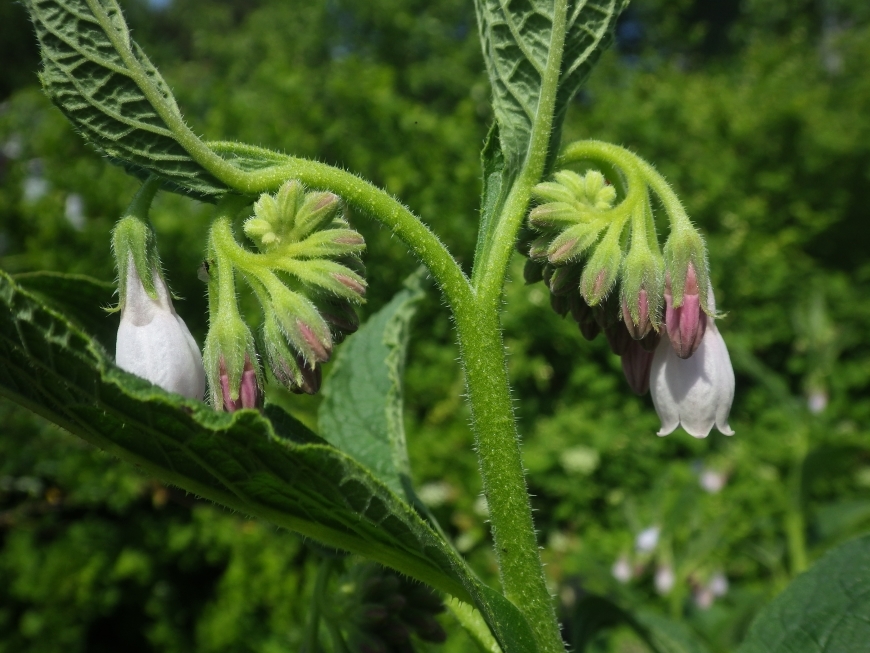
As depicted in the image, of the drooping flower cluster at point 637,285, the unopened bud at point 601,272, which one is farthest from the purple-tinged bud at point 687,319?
the unopened bud at point 601,272

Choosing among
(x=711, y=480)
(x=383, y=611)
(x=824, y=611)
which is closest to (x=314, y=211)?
(x=383, y=611)

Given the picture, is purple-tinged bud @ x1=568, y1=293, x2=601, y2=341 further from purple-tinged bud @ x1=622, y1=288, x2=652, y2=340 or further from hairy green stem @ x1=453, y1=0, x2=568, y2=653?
hairy green stem @ x1=453, y1=0, x2=568, y2=653

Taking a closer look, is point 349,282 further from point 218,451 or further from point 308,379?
point 218,451

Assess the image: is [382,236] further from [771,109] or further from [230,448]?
[771,109]

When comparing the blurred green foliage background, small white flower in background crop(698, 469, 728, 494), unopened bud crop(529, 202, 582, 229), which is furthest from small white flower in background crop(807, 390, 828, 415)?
unopened bud crop(529, 202, 582, 229)

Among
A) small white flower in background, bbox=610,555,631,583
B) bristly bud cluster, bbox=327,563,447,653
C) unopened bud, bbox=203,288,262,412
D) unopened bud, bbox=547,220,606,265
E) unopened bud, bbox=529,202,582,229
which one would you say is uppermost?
unopened bud, bbox=203,288,262,412

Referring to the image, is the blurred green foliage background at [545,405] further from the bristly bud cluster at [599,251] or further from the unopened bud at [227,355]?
the unopened bud at [227,355]
